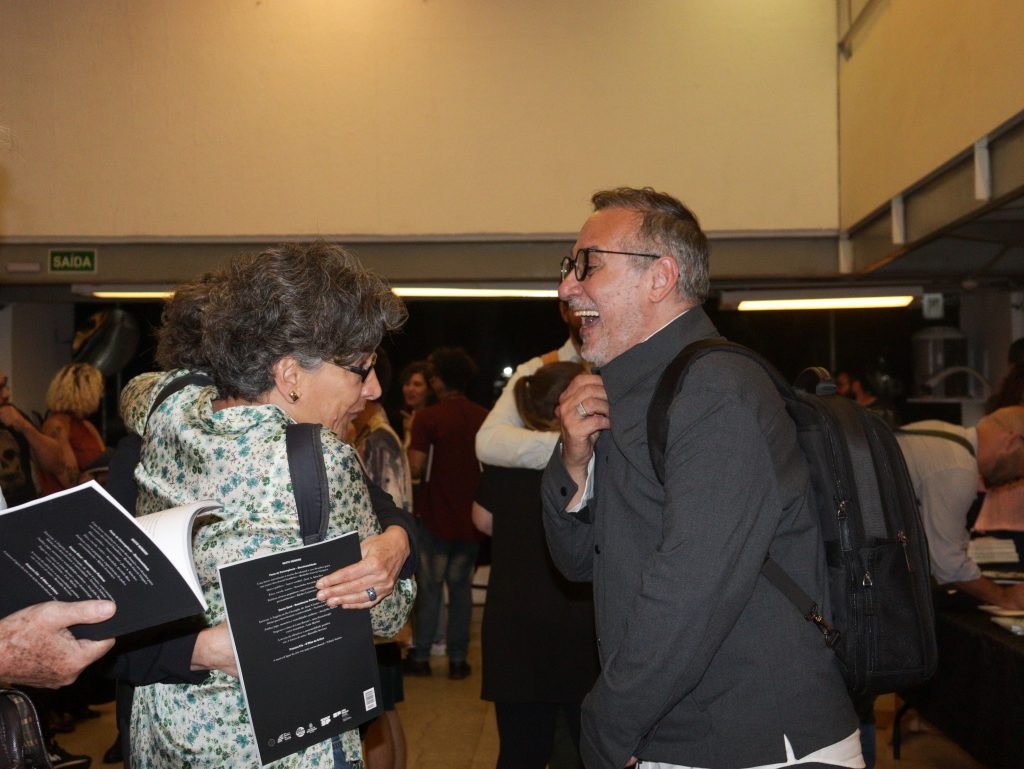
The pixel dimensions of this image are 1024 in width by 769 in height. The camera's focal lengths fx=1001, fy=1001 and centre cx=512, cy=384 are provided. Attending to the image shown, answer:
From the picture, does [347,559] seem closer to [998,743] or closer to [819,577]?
[819,577]

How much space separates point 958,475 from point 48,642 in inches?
130

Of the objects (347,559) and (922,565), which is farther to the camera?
(922,565)

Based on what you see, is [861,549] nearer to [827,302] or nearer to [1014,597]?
[1014,597]

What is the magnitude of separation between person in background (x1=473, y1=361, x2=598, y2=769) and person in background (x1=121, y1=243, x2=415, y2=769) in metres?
1.64

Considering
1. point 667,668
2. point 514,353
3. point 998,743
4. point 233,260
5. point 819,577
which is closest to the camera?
point 667,668

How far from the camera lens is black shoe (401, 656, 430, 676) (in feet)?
22.8

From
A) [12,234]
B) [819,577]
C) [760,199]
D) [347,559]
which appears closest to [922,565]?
[819,577]

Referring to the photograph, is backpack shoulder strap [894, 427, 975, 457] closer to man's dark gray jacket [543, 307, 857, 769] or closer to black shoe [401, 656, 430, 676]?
man's dark gray jacket [543, 307, 857, 769]

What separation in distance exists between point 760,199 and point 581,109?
1.46m

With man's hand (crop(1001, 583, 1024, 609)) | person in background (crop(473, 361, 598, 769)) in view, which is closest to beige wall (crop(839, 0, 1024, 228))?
man's hand (crop(1001, 583, 1024, 609))

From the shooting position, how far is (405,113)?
24.4 feet

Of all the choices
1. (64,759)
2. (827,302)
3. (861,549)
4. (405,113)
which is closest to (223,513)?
(861,549)

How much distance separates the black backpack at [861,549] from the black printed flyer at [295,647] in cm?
62

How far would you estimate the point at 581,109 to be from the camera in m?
7.34
